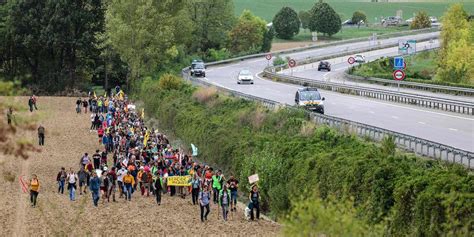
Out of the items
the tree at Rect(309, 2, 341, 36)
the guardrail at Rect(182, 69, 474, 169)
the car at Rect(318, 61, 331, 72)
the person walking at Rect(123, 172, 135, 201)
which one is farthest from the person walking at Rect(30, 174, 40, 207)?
the tree at Rect(309, 2, 341, 36)

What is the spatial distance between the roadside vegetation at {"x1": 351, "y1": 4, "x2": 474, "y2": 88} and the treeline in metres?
17.7

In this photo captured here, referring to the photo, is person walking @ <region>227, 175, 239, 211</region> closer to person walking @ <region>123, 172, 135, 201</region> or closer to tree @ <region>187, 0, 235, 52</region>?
person walking @ <region>123, 172, 135, 201</region>

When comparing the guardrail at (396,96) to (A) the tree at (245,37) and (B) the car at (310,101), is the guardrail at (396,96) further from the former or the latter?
(A) the tree at (245,37)

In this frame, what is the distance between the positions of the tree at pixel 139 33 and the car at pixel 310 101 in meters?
30.9

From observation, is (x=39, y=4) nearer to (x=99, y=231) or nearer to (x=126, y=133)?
(x=126, y=133)

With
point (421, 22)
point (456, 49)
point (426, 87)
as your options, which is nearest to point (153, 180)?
point (426, 87)

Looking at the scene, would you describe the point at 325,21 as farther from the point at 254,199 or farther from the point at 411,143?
the point at 254,199

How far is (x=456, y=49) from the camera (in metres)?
95.0

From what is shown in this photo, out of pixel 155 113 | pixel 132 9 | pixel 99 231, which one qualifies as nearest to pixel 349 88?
pixel 155 113

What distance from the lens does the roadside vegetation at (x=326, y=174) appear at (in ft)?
57.9

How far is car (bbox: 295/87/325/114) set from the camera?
52.9m

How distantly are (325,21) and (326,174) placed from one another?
135 metres

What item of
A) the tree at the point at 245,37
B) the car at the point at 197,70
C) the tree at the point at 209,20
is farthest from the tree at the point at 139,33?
the tree at the point at 245,37

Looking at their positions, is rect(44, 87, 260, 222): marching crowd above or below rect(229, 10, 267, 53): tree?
below
